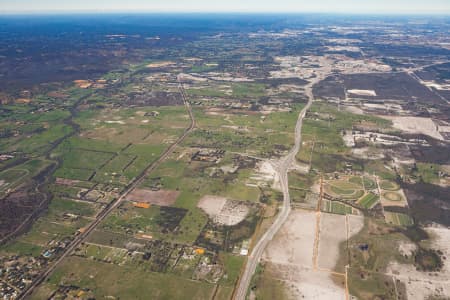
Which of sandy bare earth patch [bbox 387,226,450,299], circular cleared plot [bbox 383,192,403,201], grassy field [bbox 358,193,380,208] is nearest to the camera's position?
sandy bare earth patch [bbox 387,226,450,299]

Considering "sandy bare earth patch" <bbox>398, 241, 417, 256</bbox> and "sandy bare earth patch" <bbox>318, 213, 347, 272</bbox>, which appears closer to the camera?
"sandy bare earth patch" <bbox>318, 213, 347, 272</bbox>

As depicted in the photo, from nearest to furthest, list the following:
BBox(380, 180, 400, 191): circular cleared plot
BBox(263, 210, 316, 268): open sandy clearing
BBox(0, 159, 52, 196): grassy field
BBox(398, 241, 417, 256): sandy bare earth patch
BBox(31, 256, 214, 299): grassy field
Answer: BBox(31, 256, 214, 299): grassy field
BBox(263, 210, 316, 268): open sandy clearing
BBox(398, 241, 417, 256): sandy bare earth patch
BBox(380, 180, 400, 191): circular cleared plot
BBox(0, 159, 52, 196): grassy field

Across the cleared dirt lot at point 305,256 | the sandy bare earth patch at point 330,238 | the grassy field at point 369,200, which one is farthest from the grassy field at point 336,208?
the grassy field at point 369,200

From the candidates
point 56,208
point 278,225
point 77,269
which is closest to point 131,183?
point 56,208

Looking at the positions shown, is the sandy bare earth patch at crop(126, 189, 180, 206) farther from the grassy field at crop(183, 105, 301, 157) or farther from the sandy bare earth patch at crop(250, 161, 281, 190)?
Result: the grassy field at crop(183, 105, 301, 157)

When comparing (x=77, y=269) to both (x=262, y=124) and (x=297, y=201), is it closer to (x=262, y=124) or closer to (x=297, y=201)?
(x=297, y=201)

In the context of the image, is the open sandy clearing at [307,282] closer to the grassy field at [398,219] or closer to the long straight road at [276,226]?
the long straight road at [276,226]

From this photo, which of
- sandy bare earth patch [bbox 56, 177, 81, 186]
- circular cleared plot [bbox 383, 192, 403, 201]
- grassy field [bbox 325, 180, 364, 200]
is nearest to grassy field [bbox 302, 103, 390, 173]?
grassy field [bbox 325, 180, 364, 200]
